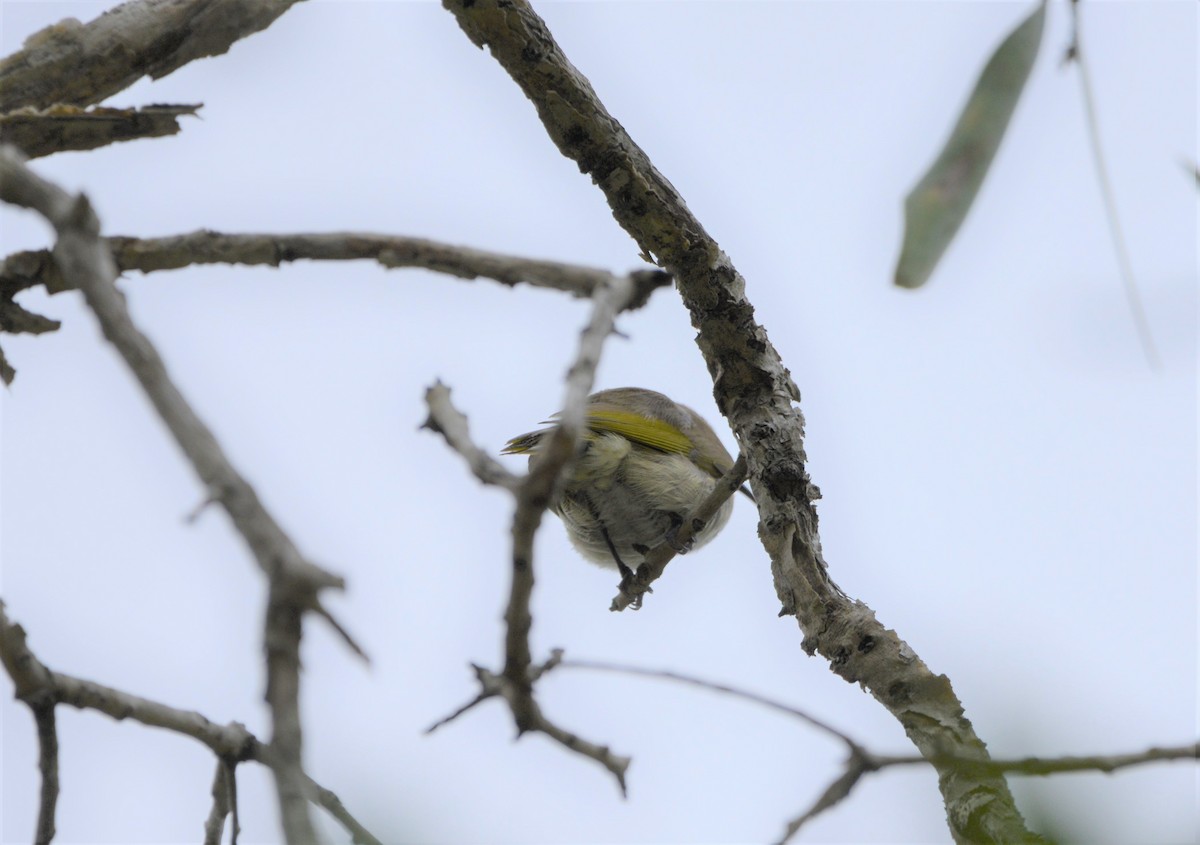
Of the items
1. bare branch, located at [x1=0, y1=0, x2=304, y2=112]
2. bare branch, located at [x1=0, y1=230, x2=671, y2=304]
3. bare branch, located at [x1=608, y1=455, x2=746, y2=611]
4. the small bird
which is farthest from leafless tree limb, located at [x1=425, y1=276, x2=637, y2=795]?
the small bird

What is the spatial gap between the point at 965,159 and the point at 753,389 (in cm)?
191

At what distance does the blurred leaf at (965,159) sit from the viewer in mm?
1772

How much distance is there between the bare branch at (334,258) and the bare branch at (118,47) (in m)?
0.77

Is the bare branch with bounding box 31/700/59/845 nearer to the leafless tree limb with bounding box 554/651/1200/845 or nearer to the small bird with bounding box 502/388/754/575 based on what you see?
the leafless tree limb with bounding box 554/651/1200/845

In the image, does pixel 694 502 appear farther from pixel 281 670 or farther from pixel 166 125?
pixel 281 670

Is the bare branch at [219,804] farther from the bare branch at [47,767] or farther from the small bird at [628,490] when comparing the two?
the small bird at [628,490]

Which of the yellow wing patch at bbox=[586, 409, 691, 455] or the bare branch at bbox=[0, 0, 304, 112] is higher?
the bare branch at bbox=[0, 0, 304, 112]

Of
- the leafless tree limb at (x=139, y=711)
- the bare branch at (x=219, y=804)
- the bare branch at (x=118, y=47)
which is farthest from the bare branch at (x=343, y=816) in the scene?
the bare branch at (x=118, y=47)

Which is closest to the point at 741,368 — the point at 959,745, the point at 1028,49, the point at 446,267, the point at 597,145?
the point at 597,145

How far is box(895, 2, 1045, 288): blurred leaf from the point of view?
177 centimetres

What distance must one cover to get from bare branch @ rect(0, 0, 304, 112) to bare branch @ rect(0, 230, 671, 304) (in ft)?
2.52


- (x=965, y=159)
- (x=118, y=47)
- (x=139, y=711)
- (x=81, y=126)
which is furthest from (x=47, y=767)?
(x=118, y=47)

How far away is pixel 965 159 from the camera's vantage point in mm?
1883

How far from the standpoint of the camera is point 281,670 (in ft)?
4.21
